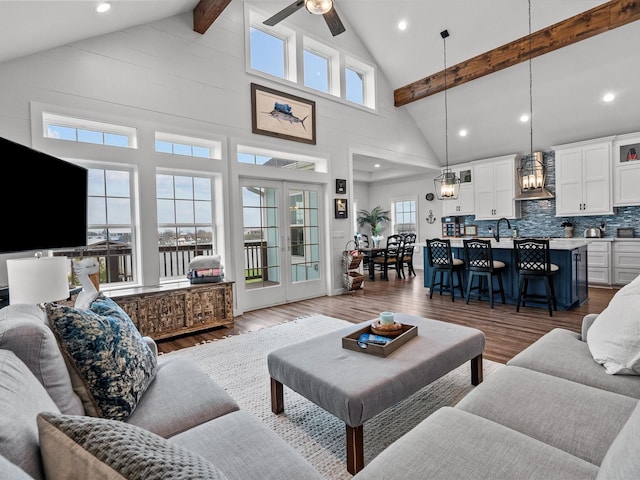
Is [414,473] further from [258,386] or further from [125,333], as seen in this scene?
[258,386]

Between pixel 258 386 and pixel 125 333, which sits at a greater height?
pixel 125 333

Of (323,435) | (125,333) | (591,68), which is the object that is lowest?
(323,435)

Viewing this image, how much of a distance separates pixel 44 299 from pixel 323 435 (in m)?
1.77

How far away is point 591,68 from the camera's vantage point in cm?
547

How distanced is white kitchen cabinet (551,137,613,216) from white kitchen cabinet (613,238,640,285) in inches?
24.8

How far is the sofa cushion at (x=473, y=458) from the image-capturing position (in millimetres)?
1064

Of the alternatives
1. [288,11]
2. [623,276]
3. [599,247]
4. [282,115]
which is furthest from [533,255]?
[288,11]

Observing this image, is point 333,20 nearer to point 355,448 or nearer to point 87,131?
point 87,131

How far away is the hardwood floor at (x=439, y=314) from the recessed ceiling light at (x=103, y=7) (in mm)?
3296

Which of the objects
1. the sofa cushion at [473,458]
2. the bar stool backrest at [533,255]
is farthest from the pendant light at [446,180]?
the sofa cushion at [473,458]

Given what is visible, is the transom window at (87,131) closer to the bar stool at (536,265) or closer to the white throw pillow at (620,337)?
the white throw pillow at (620,337)

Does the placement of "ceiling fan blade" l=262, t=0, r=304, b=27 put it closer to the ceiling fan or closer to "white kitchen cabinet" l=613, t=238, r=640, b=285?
the ceiling fan

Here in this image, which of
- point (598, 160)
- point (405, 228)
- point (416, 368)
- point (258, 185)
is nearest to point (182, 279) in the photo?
point (258, 185)

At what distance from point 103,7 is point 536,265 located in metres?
5.64
